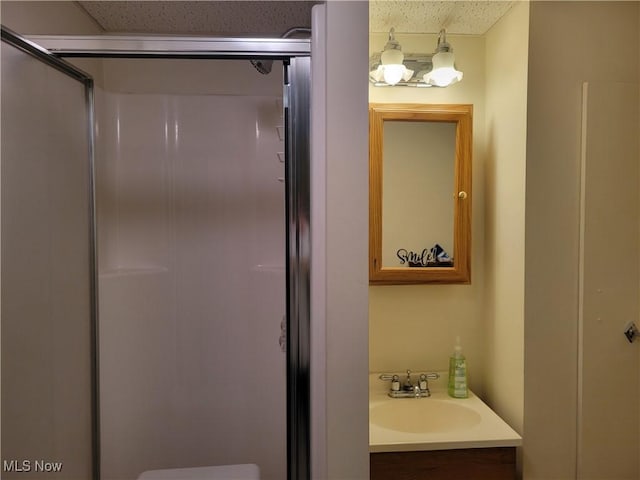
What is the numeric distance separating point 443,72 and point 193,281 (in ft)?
3.82

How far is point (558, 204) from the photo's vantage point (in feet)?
4.42

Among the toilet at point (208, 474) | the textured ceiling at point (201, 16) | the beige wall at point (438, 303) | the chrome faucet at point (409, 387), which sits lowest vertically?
the toilet at point (208, 474)

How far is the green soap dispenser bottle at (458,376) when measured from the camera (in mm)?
1466

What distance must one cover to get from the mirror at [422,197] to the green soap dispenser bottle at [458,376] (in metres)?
0.28

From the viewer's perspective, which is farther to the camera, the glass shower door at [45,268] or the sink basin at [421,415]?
the sink basin at [421,415]

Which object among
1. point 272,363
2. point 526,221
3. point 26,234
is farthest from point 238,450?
point 526,221

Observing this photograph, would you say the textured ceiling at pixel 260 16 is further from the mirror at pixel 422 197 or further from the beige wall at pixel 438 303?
the mirror at pixel 422 197

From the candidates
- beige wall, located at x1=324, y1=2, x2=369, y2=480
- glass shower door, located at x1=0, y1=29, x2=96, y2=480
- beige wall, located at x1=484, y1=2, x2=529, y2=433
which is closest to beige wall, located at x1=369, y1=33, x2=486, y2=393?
beige wall, located at x1=484, y1=2, x2=529, y2=433

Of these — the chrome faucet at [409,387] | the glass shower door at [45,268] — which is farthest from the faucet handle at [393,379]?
the glass shower door at [45,268]

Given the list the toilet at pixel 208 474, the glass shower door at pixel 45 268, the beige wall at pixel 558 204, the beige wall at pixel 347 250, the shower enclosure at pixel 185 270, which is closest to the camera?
the beige wall at pixel 347 250

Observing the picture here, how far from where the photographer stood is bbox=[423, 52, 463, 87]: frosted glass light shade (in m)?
1.42

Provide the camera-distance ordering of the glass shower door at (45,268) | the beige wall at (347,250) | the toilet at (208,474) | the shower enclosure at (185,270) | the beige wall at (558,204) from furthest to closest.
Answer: the shower enclosure at (185,270) < the beige wall at (558,204) < the toilet at (208,474) < the glass shower door at (45,268) < the beige wall at (347,250)

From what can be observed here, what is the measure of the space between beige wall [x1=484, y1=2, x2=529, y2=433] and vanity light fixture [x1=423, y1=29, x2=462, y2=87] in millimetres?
164

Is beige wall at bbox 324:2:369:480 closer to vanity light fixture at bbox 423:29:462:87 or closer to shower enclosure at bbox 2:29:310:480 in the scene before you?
shower enclosure at bbox 2:29:310:480
